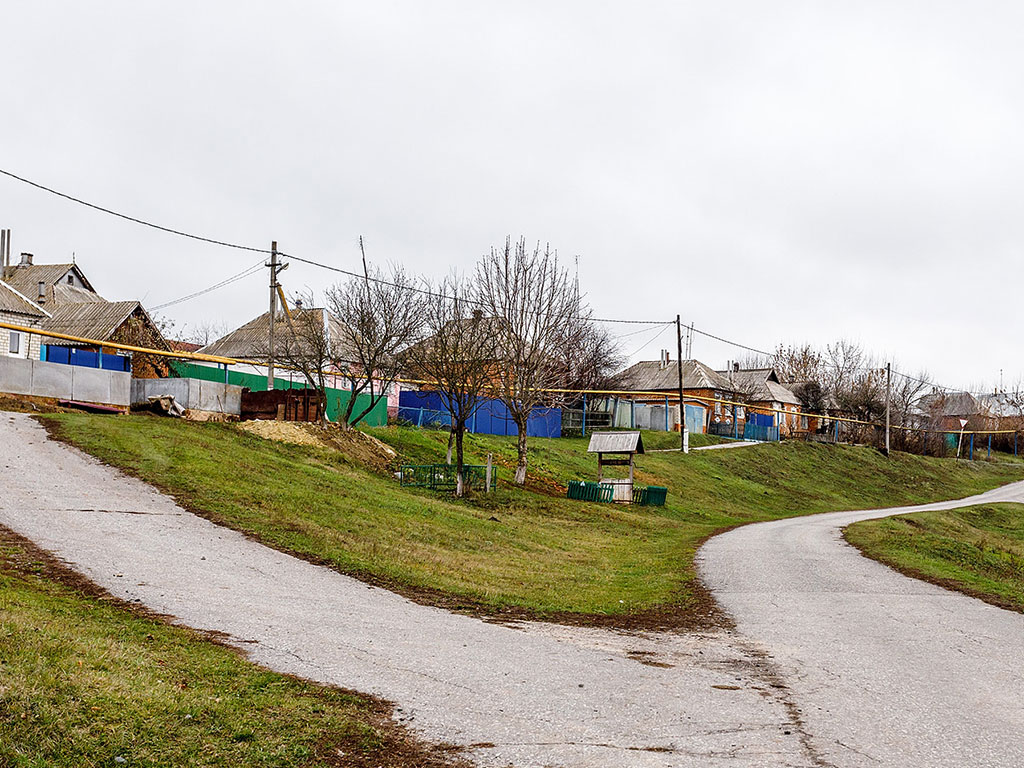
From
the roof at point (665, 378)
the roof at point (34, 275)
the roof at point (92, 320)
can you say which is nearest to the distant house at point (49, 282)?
the roof at point (34, 275)

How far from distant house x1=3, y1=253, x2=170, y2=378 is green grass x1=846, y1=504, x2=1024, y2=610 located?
2919cm

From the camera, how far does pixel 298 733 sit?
20.5 ft

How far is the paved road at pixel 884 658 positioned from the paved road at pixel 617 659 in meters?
0.03

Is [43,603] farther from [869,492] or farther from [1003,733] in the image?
[869,492]

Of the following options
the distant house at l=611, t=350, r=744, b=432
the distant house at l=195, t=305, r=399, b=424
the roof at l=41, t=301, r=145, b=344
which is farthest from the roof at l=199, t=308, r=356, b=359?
the distant house at l=611, t=350, r=744, b=432

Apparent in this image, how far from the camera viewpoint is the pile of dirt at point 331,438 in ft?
104

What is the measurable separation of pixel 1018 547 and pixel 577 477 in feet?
58.9

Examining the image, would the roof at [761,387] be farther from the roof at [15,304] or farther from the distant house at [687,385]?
the roof at [15,304]

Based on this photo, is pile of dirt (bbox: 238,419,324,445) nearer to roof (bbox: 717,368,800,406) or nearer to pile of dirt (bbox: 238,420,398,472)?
pile of dirt (bbox: 238,420,398,472)

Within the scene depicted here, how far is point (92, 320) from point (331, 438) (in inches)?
992

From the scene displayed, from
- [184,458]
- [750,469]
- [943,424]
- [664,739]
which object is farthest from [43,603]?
[943,424]

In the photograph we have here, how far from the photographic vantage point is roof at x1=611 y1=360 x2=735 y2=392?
7969 centimetres

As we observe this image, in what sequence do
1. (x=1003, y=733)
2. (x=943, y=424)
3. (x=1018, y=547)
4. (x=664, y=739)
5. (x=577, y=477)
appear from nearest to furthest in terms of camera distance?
(x=664, y=739) → (x=1003, y=733) → (x=1018, y=547) → (x=577, y=477) → (x=943, y=424)

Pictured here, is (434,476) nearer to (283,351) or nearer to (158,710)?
(283,351)
